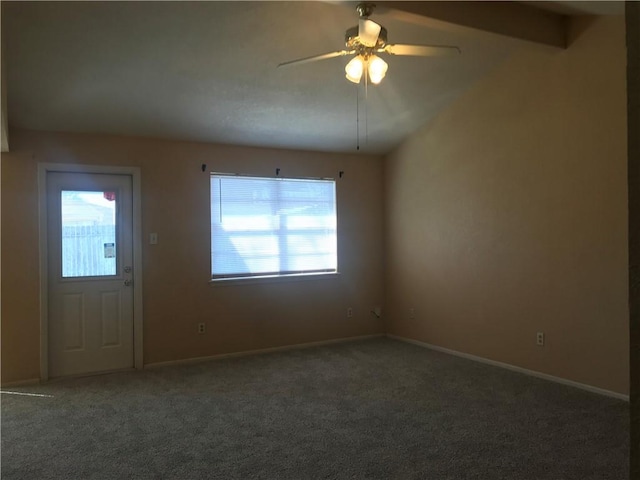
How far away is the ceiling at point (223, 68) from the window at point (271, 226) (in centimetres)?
54

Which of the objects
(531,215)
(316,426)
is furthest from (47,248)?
(531,215)

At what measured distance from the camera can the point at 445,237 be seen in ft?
16.4

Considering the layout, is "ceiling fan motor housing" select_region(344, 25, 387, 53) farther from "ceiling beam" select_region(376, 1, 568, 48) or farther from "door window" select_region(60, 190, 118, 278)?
"door window" select_region(60, 190, 118, 278)

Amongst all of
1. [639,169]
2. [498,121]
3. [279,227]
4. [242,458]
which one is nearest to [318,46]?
[498,121]

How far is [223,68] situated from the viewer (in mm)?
3609

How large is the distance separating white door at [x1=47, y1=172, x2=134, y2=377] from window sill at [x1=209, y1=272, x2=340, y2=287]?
2.91 ft

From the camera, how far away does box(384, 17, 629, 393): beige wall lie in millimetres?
3574

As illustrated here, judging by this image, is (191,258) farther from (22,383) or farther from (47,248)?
(22,383)

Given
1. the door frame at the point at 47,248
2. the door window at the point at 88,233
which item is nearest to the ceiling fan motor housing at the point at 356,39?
the door frame at the point at 47,248

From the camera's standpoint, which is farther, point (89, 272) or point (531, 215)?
point (89, 272)

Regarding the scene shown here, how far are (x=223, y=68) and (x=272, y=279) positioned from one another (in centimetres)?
237

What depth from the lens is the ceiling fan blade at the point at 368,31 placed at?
2.51 meters

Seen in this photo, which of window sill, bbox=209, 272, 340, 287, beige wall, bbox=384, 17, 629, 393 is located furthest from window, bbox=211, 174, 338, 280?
beige wall, bbox=384, 17, 629, 393

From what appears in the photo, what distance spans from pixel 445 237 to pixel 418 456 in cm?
276
